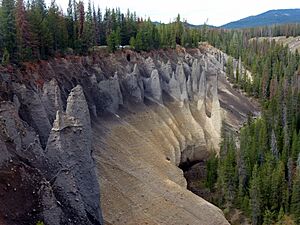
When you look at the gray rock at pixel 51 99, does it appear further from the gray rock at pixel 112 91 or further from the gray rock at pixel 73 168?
the gray rock at pixel 112 91

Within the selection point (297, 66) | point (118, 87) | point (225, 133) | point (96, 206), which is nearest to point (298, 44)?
point (297, 66)

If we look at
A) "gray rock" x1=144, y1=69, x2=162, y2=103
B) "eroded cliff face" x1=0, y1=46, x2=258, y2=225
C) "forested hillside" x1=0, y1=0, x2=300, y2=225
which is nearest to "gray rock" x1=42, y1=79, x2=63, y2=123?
"eroded cliff face" x1=0, y1=46, x2=258, y2=225

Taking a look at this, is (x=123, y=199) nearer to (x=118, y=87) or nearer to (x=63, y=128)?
(x=63, y=128)

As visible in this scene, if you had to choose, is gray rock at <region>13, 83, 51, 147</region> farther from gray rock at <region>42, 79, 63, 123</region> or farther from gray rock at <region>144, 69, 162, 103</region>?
gray rock at <region>144, 69, 162, 103</region>

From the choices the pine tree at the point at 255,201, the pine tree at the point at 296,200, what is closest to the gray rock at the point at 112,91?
the pine tree at the point at 255,201

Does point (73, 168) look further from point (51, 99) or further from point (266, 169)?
point (266, 169)
